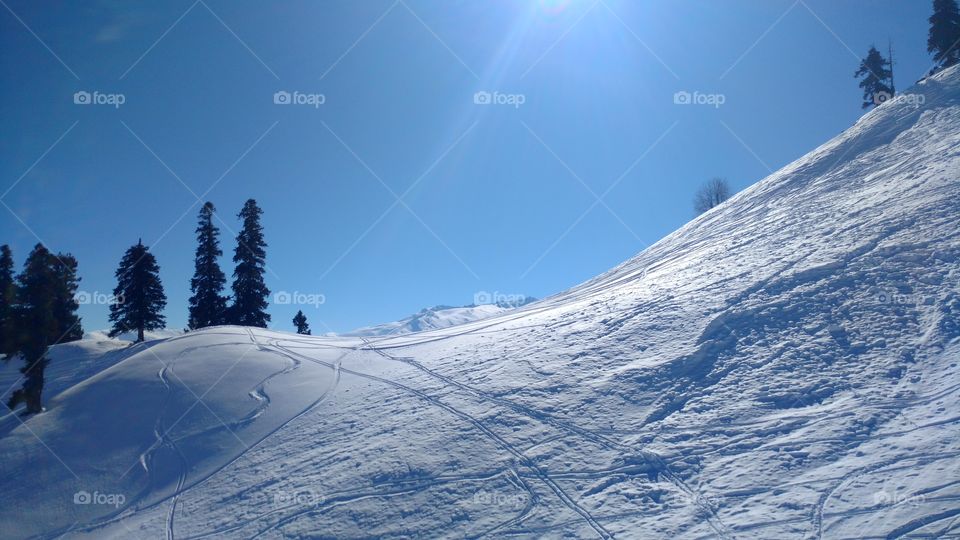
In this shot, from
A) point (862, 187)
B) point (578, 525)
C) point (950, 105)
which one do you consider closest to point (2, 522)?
point (578, 525)

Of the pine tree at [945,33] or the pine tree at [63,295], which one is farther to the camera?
the pine tree at [945,33]

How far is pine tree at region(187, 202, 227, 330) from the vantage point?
132ft

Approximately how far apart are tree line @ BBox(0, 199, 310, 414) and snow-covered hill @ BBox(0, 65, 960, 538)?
325 cm

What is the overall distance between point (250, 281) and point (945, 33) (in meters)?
50.7

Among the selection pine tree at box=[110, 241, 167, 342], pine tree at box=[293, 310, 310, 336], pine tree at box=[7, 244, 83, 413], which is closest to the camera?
pine tree at box=[7, 244, 83, 413]

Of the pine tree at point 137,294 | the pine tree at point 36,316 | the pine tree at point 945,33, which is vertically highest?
the pine tree at point 945,33

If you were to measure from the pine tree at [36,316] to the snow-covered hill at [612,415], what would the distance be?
46.8 inches

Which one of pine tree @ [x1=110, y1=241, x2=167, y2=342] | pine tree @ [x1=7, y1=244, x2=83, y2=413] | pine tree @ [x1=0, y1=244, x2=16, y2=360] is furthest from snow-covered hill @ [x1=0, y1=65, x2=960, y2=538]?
pine tree @ [x1=110, y1=241, x2=167, y2=342]

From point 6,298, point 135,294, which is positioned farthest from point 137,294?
point 6,298

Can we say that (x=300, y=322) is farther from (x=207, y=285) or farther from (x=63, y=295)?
(x=63, y=295)

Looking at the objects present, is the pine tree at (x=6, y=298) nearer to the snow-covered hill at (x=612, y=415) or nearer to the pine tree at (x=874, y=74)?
the snow-covered hill at (x=612, y=415)

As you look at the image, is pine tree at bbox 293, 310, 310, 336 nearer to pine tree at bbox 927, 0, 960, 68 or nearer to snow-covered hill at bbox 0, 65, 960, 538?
snow-covered hill at bbox 0, 65, 960, 538

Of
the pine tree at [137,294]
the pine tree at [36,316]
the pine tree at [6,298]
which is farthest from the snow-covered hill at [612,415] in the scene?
the pine tree at [137,294]

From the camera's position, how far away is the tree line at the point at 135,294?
2183cm
